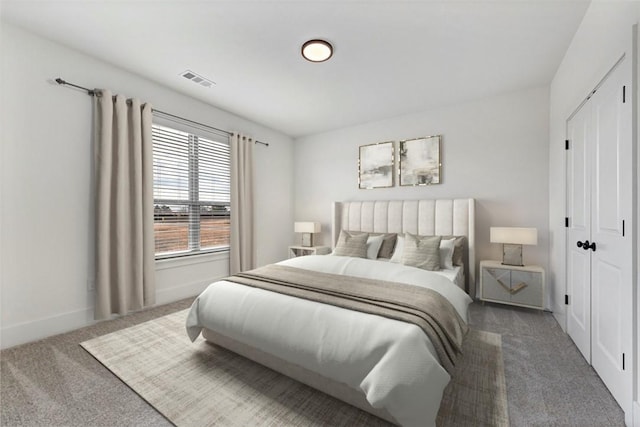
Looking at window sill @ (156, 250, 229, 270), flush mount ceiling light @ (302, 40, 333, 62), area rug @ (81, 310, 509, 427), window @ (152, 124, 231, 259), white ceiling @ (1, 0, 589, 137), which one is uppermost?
white ceiling @ (1, 0, 589, 137)

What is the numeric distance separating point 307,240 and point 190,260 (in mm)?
1990

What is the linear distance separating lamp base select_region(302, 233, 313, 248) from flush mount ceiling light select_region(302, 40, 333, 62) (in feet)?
9.76

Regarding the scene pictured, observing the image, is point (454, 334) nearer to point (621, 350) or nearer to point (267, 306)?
point (621, 350)

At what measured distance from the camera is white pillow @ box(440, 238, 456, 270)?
3.07 meters

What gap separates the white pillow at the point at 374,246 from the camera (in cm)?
357

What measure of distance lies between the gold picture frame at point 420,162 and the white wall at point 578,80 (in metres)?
1.28

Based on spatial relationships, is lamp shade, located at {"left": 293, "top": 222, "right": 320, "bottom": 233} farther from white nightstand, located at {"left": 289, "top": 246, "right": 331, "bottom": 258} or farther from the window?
the window

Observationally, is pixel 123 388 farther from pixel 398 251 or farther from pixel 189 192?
pixel 398 251

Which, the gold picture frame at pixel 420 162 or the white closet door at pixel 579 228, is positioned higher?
the gold picture frame at pixel 420 162

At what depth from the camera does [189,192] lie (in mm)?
3633

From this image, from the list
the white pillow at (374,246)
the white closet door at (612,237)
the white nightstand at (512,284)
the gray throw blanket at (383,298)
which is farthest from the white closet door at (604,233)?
the white pillow at (374,246)

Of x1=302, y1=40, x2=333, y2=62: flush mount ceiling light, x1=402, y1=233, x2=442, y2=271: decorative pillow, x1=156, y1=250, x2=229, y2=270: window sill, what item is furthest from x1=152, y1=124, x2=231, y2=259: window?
x1=402, y1=233, x2=442, y2=271: decorative pillow

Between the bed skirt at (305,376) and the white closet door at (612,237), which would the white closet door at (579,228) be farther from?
the bed skirt at (305,376)

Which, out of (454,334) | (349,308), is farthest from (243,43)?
(454,334)
